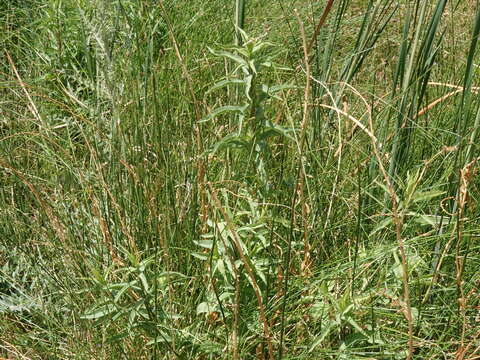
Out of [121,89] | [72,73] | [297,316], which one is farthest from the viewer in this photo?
[72,73]

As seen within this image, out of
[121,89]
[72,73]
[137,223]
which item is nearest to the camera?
[137,223]

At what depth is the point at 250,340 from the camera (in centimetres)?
148

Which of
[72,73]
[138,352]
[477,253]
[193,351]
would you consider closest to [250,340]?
[193,351]

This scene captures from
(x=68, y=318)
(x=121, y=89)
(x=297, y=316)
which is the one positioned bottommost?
(x=68, y=318)

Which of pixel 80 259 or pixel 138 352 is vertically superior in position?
pixel 80 259

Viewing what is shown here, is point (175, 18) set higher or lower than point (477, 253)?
higher

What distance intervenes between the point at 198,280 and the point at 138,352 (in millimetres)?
182

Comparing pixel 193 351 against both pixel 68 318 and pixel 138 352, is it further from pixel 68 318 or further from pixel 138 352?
pixel 68 318

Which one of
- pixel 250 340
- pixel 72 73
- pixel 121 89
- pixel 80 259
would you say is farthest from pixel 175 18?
pixel 250 340

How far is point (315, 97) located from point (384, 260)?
0.45 meters

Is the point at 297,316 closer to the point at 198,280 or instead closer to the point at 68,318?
the point at 198,280

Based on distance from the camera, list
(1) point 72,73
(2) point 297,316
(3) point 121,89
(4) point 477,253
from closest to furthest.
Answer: (2) point 297,316
(4) point 477,253
(3) point 121,89
(1) point 72,73

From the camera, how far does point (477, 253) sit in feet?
5.09

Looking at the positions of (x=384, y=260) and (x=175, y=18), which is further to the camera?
(x=175, y=18)
